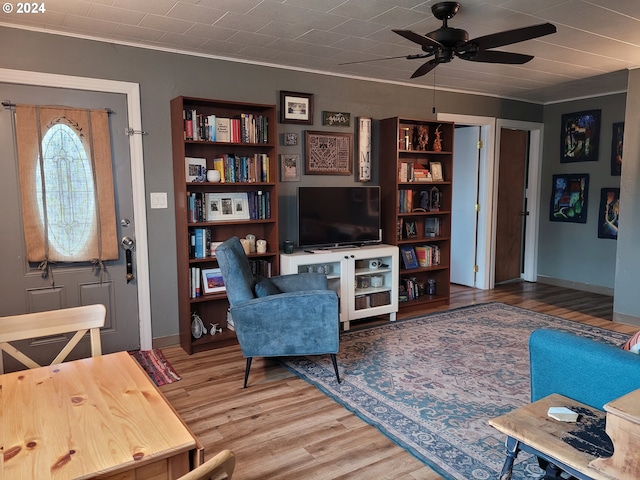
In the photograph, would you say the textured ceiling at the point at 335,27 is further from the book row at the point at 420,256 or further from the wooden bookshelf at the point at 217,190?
the book row at the point at 420,256

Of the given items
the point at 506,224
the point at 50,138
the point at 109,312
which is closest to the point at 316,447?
the point at 109,312

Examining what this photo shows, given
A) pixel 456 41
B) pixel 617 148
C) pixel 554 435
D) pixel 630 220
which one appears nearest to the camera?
pixel 554 435

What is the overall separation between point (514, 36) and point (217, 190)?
2566mm

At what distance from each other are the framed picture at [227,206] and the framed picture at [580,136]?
4626mm

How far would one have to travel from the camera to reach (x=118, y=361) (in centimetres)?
168

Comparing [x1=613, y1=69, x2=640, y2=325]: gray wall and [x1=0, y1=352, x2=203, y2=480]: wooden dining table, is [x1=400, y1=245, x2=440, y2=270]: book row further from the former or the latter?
[x1=0, y1=352, x2=203, y2=480]: wooden dining table

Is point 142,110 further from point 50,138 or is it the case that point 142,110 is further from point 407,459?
point 407,459

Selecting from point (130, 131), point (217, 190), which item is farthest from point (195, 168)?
point (130, 131)

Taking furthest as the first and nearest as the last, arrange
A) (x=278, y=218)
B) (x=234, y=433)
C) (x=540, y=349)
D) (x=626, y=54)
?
(x=278, y=218) → (x=626, y=54) → (x=234, y=433) → (x=540, y=349)

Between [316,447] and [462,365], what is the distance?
154 centimetres

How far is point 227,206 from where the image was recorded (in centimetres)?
408

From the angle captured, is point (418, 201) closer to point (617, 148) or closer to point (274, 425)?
point (617, 148)

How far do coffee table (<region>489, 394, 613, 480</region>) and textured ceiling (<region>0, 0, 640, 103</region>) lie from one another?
7.94 ft

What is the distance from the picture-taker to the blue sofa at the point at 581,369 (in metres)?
1.74
